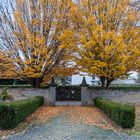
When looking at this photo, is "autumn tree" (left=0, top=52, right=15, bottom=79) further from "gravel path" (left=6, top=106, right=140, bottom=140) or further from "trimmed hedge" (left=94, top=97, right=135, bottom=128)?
"trimmed hedge" (left=94, top=97, right=135, bottom=128)

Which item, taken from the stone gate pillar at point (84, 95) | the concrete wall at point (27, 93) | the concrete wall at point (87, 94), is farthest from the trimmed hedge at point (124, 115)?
the concrete wall at point (27, 93)

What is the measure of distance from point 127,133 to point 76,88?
9.38 m

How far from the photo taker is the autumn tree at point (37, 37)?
1780 cm

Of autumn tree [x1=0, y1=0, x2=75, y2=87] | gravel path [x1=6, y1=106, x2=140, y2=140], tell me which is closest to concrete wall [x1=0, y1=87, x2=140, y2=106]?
autumn tree [x1=0, y1=0, x2=75, y2=87]

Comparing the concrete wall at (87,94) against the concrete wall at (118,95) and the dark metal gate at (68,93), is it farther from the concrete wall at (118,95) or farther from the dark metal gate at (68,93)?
the dark metal gate at (68,93)

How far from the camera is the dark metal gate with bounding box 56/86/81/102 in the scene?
19.3 m

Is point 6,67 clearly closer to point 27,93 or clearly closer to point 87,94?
point 27,93

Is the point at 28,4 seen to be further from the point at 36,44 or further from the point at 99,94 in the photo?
the point at 99,94

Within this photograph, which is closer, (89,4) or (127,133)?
(127,133)

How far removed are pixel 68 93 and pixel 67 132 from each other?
30.1 feet

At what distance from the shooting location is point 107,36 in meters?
16.7

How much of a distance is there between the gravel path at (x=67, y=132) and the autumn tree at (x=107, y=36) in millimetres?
5974

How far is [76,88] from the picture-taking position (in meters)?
19.3

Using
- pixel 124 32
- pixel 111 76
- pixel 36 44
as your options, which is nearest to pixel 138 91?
pixel 111 76
